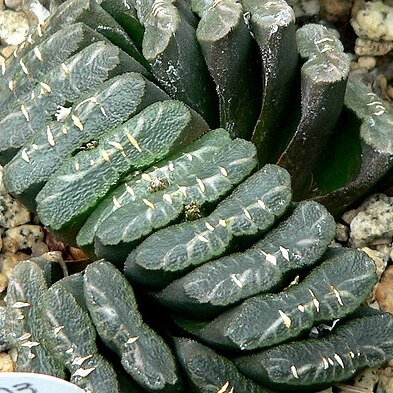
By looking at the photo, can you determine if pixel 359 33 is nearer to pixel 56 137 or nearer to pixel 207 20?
pixel 207 20

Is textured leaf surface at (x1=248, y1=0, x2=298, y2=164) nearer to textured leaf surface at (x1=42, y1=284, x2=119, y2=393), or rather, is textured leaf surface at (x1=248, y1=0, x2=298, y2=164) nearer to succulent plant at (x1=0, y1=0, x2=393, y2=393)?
succulent plant at (x1=0, y1=0, x2=393, y2=393)

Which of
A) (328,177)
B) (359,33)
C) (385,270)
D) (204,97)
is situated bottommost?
(385,270)

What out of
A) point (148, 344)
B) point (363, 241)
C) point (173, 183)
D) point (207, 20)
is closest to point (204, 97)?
point (207, 20)

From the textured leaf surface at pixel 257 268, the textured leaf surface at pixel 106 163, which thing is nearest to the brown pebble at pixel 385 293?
the textured leaf surface at pixel 257 268

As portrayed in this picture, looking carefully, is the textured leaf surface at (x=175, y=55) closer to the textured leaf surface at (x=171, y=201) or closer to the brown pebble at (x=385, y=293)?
the textured leaf surface at (x=171, y=201)

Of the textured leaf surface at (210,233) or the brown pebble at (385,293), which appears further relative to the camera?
the brown pebble at (385,293)

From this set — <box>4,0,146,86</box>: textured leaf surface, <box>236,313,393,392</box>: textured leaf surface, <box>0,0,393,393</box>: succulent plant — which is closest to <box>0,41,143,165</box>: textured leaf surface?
<box>0,0,393,393</box>: succulent plant
